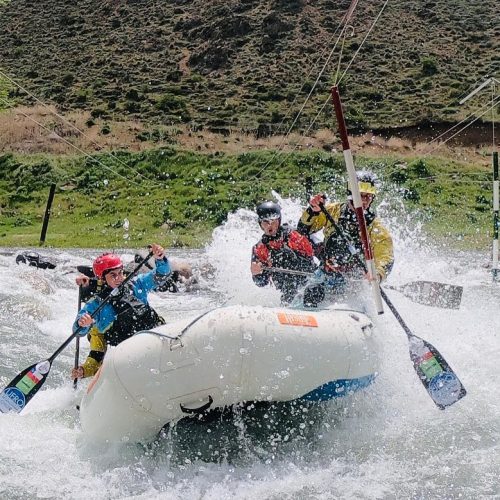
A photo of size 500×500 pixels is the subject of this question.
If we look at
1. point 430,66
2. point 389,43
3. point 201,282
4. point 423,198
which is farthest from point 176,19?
point 201,282

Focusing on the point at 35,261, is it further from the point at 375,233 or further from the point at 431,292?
the point at 431,292

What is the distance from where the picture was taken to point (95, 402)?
531 cm

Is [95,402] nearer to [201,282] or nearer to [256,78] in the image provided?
[201,282]

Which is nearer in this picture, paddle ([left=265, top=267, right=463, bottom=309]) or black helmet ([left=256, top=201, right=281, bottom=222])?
paddle ([left=265, top=267, right=463, bottom=309])

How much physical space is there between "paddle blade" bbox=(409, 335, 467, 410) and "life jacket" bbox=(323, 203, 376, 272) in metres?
1.73

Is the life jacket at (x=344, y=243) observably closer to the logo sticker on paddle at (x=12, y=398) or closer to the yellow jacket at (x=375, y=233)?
the yellow jacket at (x=375, y=233)

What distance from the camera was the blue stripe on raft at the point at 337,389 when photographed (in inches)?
212

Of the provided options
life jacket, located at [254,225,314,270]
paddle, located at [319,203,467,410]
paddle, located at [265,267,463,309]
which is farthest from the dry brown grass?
paddle, located at [319,203,467,410]

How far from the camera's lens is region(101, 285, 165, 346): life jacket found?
618cm

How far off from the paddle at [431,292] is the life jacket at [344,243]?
28cm

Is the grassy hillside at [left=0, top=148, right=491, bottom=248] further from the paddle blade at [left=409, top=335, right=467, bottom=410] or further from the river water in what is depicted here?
the paddle blade at [left=409, top=335, right=467, bottom=410]

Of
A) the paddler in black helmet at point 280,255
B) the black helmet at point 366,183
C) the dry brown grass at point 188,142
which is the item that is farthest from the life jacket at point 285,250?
the dry brown grass at point 188,142

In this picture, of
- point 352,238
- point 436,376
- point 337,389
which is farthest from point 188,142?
point 337,389

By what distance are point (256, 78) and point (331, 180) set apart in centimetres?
1837
